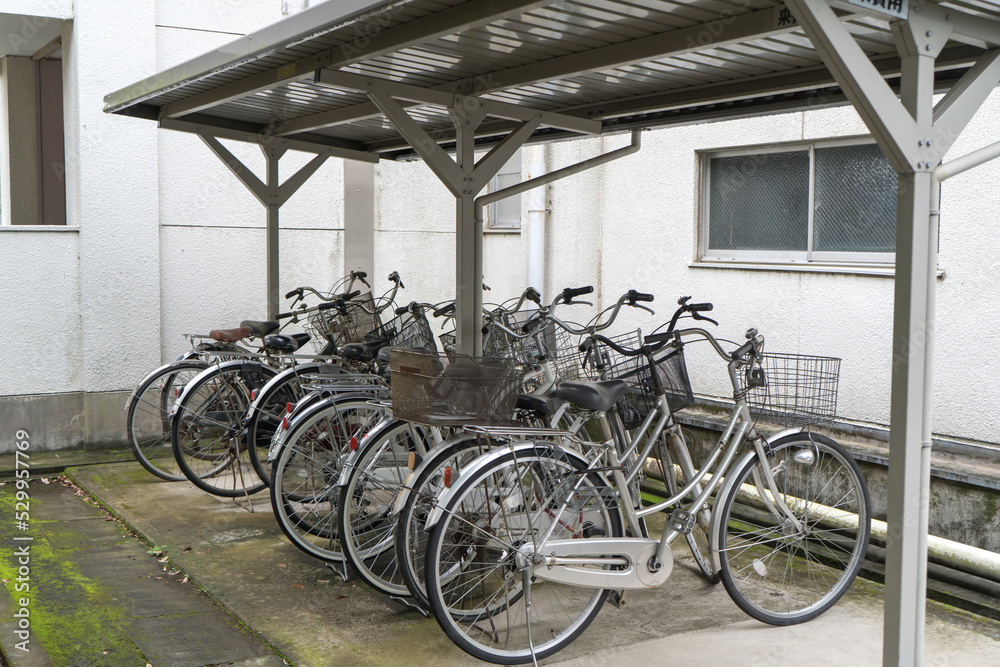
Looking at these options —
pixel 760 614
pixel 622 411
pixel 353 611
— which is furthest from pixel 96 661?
pixel 760 614

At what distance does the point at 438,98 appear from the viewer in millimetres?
4797

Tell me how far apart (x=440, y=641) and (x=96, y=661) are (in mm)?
1375

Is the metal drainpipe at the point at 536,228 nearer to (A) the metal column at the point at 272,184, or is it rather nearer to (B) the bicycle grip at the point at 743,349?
(A) the metal column at the point at 272,184

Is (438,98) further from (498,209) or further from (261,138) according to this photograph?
(498,209)

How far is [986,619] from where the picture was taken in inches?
171

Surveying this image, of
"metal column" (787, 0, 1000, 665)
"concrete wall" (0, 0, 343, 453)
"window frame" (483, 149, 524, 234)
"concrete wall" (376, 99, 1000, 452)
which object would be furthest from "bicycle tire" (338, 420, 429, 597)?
"window frame" (483, 149, 524, 234)

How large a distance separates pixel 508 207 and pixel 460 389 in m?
6.60

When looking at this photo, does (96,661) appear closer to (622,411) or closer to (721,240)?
(622,411)

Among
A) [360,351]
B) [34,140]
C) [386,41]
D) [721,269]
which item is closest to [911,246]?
[386,41]

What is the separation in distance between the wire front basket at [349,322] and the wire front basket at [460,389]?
Result: 7.34 feet

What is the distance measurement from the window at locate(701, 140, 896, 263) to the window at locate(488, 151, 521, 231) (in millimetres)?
2849

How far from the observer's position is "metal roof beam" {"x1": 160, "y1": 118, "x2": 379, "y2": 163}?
6.47m

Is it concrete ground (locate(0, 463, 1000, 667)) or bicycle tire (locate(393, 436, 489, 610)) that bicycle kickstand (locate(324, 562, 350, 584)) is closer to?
concrete ground (locate(0, 463, 1000, 667))

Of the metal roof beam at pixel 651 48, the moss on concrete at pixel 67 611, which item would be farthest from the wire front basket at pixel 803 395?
the moss on concrete at pixel 67 611
